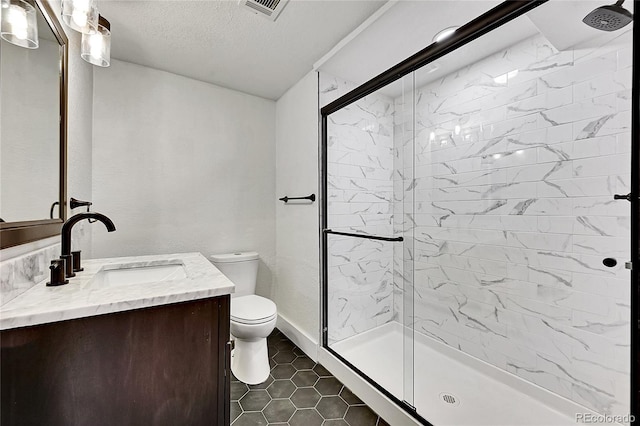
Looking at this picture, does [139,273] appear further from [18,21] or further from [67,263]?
[18,21]

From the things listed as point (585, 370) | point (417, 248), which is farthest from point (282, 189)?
point (585, 370)

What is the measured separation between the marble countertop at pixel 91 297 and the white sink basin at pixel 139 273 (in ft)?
0.56

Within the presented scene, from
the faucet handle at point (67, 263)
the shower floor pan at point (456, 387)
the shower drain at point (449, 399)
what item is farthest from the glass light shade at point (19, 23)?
the shower drain at point (449, 399)

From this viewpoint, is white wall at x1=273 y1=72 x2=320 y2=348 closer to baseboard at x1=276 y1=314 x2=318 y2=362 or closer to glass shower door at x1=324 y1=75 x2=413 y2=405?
baseboard at x1=276 y1=314 x2=318 y2=362

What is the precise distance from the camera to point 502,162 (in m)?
1.78

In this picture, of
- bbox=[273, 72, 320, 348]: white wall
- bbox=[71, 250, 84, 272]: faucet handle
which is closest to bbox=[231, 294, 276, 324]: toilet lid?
bbox=[273, 72, 320, 348]: white wall

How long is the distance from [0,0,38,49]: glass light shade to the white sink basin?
953 millimetres

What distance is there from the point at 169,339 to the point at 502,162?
6.68 ft

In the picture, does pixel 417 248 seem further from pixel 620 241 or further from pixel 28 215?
pixel 28 215

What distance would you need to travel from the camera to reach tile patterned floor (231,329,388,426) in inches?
59.0

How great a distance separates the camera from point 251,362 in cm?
184

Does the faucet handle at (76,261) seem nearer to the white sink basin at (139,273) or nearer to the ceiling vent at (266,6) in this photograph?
the white sink basin at (139,273)

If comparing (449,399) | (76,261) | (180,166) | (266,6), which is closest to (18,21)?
(76,261)

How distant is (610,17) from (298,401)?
7.82 ft
